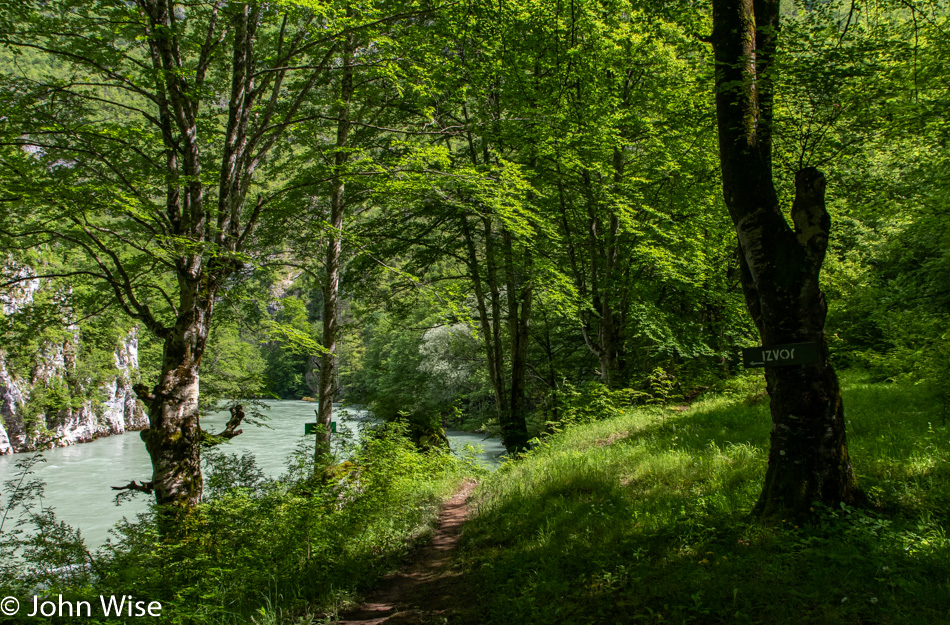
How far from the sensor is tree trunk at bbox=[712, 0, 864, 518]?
3.78m

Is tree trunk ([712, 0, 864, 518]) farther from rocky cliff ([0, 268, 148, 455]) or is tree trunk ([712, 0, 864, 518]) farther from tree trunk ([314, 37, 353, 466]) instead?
rocky cliff ([0, 268, 148, 455])

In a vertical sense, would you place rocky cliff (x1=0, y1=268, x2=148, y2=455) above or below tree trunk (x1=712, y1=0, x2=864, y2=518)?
below

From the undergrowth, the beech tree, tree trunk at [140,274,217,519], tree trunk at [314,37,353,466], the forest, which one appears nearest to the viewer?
the forest

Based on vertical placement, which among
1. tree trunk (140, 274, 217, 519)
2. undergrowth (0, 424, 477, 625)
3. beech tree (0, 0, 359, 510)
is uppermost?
beech tree (0, 0, 359, 510)

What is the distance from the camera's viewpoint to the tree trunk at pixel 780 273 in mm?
3777

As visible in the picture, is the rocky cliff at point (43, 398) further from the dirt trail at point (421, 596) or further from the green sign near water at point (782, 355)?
the green sign near water at point (782, 355)

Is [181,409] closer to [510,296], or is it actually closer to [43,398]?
[510,296]

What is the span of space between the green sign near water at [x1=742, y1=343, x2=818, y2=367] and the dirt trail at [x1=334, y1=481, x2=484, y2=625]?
2.91m

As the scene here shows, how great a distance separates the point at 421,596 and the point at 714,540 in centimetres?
255

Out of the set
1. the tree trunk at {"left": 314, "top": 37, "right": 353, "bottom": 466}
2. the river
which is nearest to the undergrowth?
the river

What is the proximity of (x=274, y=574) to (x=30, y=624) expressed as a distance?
1.73 meters

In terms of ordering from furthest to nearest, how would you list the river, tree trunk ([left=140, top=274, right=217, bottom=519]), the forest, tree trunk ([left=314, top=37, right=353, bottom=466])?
the river < tree trunk ([left=314, top=37, right=353, bottom=466]) < tree trunk ([left=140, top=274, right=217, bottom=519]) < the forest

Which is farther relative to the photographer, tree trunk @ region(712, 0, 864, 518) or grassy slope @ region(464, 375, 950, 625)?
tree trunk @ region(712, 0, 864, 518)

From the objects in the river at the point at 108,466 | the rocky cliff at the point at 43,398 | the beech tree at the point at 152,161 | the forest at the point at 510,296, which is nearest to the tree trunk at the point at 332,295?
the forest at the point at 510,296
